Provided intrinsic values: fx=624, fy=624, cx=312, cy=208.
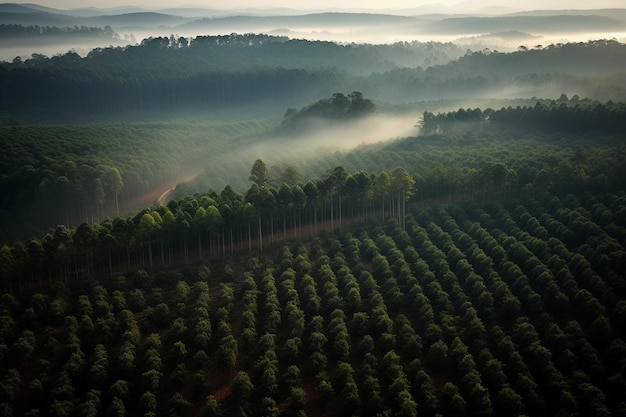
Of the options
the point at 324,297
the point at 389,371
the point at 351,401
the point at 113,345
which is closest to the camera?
the point at 351,401

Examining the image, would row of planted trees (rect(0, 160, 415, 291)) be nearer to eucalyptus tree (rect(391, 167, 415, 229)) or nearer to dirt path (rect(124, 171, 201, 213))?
eucalyptus tree (rect(391, 167, 415, 229))

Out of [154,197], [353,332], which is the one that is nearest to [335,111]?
[154,197]

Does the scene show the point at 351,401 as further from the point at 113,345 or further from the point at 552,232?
the point at 552,232

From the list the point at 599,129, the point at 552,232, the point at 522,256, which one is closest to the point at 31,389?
the point at 522,256

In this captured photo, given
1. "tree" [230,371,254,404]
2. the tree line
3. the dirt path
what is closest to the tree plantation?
"tree" [230,371,254,404]

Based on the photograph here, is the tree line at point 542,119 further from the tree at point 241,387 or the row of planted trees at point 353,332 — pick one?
the tree at point 241,387

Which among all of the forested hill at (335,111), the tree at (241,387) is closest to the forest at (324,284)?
the tree at (241,387)

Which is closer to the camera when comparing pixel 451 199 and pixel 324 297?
pixel 324 297

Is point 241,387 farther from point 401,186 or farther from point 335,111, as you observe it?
point 335,111
